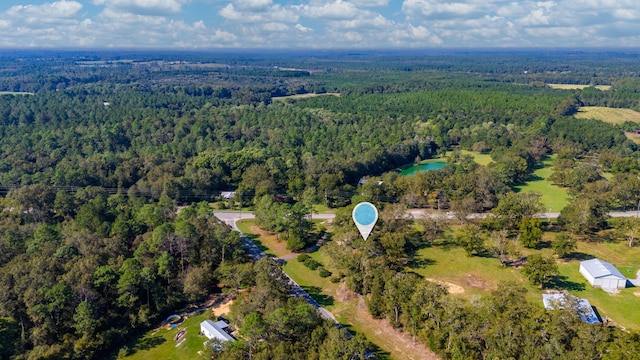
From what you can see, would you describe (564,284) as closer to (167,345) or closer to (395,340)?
(395,340)

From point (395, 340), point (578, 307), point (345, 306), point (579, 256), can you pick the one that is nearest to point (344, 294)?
point (345, 306)

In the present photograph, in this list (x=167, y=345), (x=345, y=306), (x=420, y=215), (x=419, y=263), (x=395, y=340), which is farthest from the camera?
(x=420, y=215)

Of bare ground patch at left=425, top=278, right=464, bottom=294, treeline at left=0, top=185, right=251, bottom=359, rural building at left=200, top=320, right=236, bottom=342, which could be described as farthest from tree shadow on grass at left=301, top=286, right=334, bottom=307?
bare ground patch at left=425, top=278, right=464, bottom=294

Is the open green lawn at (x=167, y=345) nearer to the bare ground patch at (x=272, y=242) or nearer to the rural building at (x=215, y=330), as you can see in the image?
the rural building at (x=215, y=330)

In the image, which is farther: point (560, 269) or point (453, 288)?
point (560, 269)

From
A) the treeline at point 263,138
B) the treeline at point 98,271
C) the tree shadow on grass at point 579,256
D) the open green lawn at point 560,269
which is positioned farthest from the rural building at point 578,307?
the treeline at point 263,138

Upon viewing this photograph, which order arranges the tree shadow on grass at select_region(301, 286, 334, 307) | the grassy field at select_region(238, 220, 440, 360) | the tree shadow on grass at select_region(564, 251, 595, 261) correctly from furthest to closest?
1. the tree shadow on grass at select_region(564, 251, 595, 261)
2. the tree shadow on grass at select_region(301, 286, 334, 307)
3. the grassy field at select_region(238, 220, 440, 360)

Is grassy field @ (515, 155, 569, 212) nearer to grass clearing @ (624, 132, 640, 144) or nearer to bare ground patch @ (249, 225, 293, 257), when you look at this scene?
grass clearing @ (624, 132, 640, 144)
